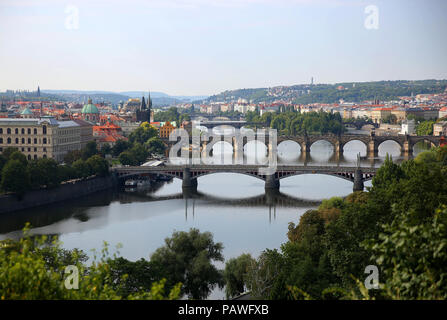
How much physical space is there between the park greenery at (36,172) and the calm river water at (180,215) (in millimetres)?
1067

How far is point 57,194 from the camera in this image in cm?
2572

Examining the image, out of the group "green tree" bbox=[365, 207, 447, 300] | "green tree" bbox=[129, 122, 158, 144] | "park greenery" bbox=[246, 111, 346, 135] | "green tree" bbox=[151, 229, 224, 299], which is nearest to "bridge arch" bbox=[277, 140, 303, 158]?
"park greenery" bbox=[246, 111, 346, 135]

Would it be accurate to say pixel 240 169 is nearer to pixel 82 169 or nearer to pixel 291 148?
pixel 82 169

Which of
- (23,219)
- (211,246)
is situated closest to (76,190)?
(23,219)

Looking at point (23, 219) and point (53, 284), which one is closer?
point (53, 284)

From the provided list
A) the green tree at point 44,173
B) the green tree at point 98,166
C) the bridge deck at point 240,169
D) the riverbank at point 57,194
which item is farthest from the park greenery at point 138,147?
the green tree at point 44,173

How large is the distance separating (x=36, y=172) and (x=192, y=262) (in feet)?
43.1

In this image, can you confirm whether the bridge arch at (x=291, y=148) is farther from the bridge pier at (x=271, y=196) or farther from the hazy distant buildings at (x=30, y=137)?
the hazy distant buildings at (x=30, y=137)

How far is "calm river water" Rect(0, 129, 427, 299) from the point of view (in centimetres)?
1847

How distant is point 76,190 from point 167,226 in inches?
304

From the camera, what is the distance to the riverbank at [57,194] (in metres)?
23.2

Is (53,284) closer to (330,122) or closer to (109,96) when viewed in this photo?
(330,122)
